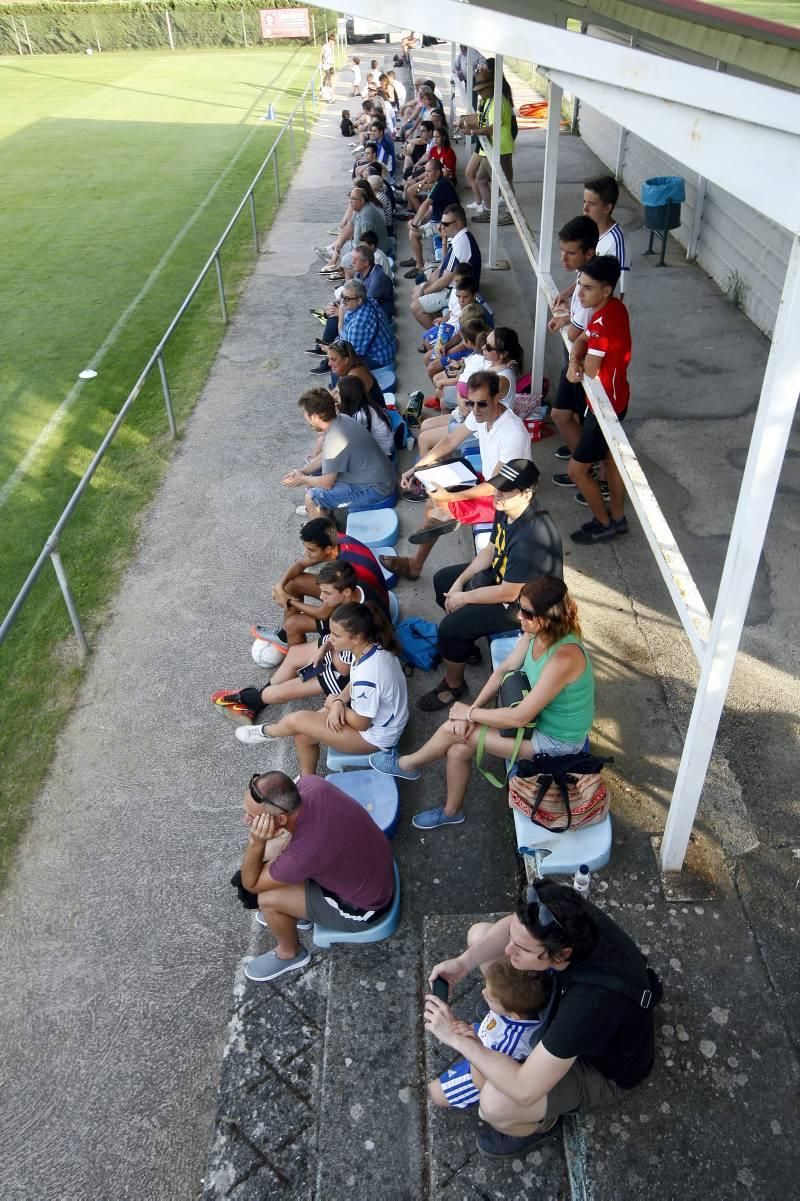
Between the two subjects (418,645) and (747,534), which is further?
(418,645)

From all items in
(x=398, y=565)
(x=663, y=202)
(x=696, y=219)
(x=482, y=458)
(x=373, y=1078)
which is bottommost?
(x=373, y=1078)

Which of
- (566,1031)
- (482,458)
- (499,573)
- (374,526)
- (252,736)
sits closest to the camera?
(566,1031)

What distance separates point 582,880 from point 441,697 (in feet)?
5.20

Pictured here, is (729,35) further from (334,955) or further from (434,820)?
(334,955)

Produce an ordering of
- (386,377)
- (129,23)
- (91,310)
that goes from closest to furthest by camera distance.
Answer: (386,377) → (91,310) → (129,23)

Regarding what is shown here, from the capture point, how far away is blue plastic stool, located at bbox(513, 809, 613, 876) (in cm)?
359

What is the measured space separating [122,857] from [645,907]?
2.45 metres

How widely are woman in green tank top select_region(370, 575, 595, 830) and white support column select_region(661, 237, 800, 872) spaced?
1.63 ft

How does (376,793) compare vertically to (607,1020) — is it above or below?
below

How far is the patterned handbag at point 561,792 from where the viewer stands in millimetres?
3600

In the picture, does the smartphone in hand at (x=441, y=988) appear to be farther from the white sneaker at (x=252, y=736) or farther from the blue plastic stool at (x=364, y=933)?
the white sneaker at (x=252, y=736)

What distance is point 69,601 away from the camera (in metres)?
5.44

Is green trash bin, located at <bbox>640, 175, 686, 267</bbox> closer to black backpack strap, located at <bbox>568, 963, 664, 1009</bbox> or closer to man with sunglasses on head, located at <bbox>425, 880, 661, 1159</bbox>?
man with sunglasses on head, located at <bbox>425, 880, 661, 1159</bbox>

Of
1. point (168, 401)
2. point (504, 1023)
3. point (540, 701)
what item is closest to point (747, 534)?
point (540, 701)
